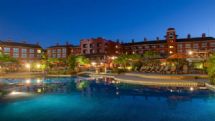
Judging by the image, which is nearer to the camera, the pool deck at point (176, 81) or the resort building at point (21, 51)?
the pool deck at point (176, 81)

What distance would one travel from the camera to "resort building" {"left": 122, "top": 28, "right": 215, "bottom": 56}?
1967 inches

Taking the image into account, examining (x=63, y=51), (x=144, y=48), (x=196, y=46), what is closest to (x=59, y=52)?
(x=63, y=51)

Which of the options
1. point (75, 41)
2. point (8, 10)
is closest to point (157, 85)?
point (8, 10)

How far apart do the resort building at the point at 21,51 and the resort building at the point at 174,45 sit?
98.0 ft

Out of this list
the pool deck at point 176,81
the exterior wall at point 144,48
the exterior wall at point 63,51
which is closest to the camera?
the pool deck at point 176,81

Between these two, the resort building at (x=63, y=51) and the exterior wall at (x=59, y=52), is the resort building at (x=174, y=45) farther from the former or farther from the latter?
the exterior wall at (x=59, y=52)

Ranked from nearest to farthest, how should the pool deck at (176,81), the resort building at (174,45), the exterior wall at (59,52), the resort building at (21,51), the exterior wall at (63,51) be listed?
the pool deck at (176,81) < the resort building at (174,45) < the resort building at (21,51) < the exterior wall at (63,51) < the exterior wall at (59,52)

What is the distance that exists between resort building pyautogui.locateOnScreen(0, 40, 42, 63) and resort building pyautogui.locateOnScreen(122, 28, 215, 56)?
98.0 feet

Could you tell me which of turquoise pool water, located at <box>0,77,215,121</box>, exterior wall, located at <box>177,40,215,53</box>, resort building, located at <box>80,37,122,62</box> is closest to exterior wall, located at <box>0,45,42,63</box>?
resort building, located at <box>80,37,122,62</box>

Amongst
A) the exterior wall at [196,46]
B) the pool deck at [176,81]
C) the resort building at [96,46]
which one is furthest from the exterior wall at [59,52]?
the pool deck at [176,81]

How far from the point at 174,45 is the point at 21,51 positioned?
4359cm

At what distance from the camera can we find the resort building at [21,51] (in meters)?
54.6

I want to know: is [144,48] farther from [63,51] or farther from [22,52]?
[22,52]

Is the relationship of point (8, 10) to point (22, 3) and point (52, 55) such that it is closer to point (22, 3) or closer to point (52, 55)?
point (22, 3)
